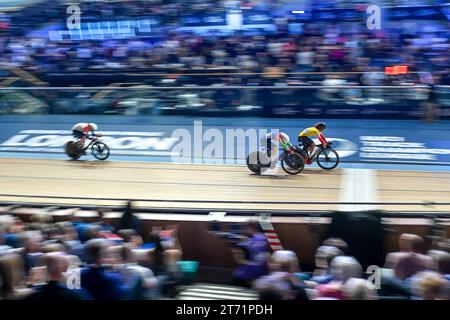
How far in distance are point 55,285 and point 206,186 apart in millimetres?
4697

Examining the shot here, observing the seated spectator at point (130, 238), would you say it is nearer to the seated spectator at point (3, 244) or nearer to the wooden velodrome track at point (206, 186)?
the seated spectator at point (3, 244)

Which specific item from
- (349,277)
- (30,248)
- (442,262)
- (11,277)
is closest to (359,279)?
(349,277)

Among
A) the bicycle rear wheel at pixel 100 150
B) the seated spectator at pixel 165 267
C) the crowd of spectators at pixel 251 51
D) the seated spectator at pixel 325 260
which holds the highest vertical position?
the crowd of spectators at pixel 251 51

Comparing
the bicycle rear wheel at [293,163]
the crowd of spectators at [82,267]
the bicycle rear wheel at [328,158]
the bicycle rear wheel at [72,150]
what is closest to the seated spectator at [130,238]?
the crowd of spectators at [82,267]

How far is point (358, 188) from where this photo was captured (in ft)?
26.5

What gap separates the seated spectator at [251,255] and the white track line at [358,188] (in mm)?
1541

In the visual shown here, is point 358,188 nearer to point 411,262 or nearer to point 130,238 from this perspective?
point 411,262

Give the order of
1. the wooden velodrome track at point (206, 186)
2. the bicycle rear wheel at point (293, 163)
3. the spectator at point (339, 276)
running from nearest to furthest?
the spectator at point (339, 276)
the wooden velodrome track at point (206, 186)
the bicycle rear wheel at point (293, 163)

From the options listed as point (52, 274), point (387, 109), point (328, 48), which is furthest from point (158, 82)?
point (52, 274)

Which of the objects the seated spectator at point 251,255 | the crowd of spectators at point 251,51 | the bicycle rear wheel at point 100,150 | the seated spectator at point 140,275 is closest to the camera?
the seated spectator at point 140,275

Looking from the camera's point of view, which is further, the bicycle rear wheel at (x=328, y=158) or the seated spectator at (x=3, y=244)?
the bicycle rear wheel at (x=328, y=158)

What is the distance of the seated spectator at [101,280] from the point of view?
4.19 m

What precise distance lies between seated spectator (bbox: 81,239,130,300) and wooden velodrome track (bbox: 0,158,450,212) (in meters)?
3.13

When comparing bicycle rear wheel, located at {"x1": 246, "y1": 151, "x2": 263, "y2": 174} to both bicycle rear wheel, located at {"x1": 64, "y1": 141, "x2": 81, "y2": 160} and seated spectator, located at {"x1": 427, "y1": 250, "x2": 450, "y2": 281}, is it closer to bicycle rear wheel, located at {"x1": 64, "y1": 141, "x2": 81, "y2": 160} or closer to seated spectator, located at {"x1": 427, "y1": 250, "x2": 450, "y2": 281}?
bicycle rear wheel, located at {"x1": 64, "y1": 141, "x2": 81, "y2": 160}
